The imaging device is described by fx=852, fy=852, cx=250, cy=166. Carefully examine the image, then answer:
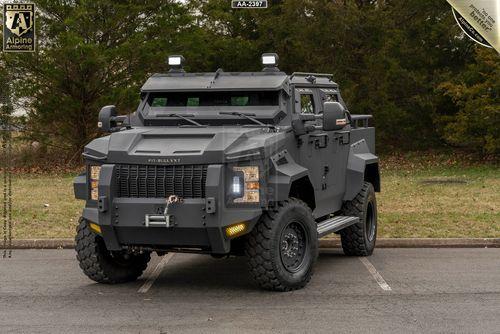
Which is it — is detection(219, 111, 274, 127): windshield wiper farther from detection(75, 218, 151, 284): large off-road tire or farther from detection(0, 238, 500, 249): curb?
detection(0, 238, 500, 249): curb

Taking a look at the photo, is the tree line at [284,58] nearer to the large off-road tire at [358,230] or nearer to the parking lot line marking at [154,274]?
the large off-road tire at [358,230]

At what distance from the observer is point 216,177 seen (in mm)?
7750

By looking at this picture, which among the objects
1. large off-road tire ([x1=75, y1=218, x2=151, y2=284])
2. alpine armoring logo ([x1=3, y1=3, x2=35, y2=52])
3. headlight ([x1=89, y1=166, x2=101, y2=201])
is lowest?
large off-road tire ([x1=75, y1=218, x2=151, y2=284])

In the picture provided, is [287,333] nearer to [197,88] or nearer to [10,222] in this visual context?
[197,88]

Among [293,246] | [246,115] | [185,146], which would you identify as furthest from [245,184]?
[246,115]

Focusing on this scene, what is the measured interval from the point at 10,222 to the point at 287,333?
280 inches

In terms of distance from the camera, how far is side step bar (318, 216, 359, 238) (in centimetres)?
926

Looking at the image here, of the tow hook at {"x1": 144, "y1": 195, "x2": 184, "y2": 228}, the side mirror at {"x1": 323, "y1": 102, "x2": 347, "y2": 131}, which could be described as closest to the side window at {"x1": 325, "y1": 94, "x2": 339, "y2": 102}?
the side mirror at {"x1": 323, "y1": 102, "x2": 347, "y2": 131}

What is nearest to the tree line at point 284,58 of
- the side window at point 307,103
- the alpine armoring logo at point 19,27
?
the alpine armoring logo at point 19,27

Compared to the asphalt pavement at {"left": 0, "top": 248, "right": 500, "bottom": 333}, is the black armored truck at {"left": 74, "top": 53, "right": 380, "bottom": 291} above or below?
above

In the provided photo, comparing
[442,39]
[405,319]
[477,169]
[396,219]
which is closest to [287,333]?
[405,319]

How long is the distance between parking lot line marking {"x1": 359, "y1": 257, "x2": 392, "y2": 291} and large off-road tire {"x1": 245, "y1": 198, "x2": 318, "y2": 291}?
2.60ft

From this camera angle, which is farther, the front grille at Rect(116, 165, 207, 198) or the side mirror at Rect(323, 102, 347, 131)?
the side mirror at Rect(323, 102, 347, 131)

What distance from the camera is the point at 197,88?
941 centimetres
